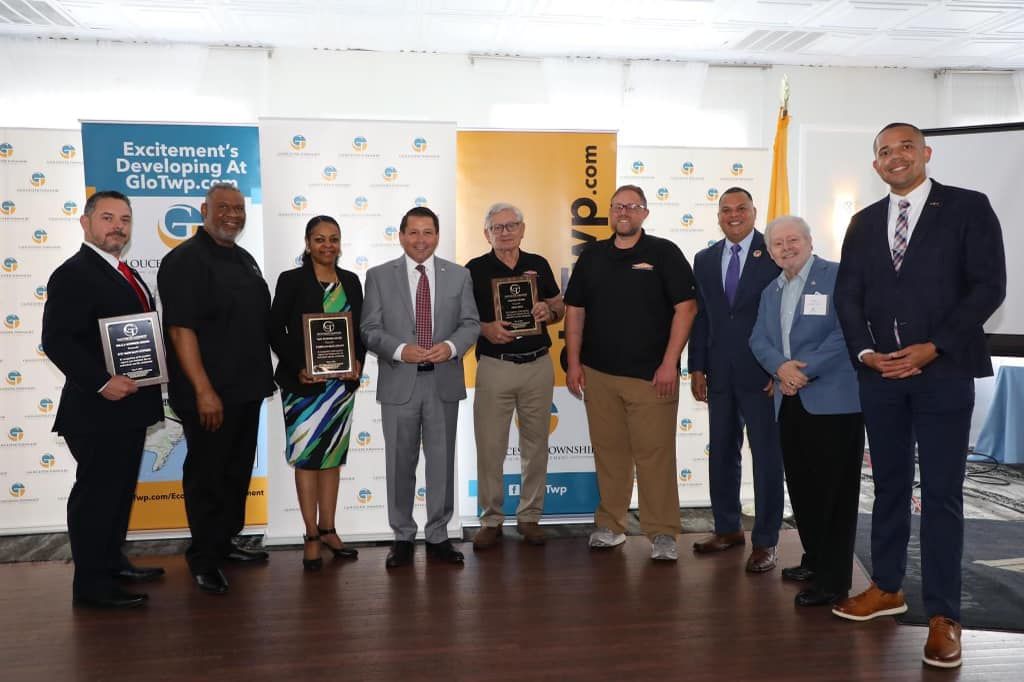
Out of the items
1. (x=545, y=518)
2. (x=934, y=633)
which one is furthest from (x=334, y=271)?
(x=934, y=633)

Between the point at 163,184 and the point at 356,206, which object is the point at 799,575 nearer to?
the point at 356,206

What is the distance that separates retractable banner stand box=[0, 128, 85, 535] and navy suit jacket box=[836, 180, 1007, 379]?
4713 mm

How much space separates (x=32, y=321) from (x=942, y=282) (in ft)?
16.8

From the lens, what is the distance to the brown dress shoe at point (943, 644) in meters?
2.73

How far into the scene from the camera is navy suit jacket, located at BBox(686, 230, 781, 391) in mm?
3787

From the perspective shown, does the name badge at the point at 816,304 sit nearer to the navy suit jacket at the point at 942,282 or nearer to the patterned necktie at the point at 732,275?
the navy suit jacket at the point at 942,282

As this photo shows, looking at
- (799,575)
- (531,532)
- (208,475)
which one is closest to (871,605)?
(799,575)

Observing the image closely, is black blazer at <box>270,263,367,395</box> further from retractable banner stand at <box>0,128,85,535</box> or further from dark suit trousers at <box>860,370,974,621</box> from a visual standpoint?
dark suit trousers at <box>860,370,974,621</box>

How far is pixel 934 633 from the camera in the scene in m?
2.79

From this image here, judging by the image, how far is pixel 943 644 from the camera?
9.00 ft

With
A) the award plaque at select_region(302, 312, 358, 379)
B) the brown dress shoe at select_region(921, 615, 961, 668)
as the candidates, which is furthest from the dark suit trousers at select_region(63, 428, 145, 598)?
the brown dress shoe at select_region(921, 615, 961, 668)

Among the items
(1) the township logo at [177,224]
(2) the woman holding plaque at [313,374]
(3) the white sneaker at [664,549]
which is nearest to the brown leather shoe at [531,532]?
(3) the white sneaker at [664,549]

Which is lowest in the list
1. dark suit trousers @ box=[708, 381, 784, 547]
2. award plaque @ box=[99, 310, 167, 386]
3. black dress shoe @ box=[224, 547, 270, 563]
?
black dress shoe @ box=[224, 547, 270, 563]

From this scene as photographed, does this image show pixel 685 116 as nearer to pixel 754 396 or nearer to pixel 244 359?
pixel 754 396
